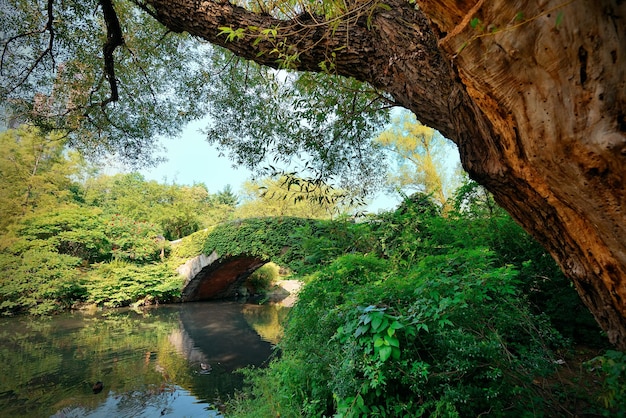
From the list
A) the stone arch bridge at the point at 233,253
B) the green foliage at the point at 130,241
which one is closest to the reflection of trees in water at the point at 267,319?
the stone arch bridge at the point at 233,253

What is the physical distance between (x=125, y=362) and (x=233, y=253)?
19.0 feet

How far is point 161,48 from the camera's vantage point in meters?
4.96

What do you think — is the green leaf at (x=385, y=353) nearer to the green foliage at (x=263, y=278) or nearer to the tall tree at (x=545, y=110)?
the tall tree at (x=545, y=110)

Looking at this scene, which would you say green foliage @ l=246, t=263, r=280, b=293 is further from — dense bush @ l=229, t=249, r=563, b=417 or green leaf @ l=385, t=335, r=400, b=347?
green leaf @ l=385, t=335, r=400, b=347

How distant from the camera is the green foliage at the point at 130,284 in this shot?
1254 cm

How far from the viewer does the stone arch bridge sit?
33.9 feet

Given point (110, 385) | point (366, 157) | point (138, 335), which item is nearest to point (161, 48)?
point (366, 157)

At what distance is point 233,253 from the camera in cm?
1191

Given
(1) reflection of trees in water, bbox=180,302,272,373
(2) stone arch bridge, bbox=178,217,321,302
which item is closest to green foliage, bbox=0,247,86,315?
(1) reflection of trees in water, bbox=180,302,272,373

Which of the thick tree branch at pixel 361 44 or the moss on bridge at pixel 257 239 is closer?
the thick tree branch at pixel 361 44

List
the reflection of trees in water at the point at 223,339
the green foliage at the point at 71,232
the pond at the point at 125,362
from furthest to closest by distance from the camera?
the green foliage at the point at 71,232 → the reflection of trees in water at the point at 223,339 → the pond at the point at 125,362

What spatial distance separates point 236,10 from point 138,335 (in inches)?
345

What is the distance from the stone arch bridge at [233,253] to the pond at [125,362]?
7.78 feet

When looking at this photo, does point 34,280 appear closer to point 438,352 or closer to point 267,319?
point 267,319
